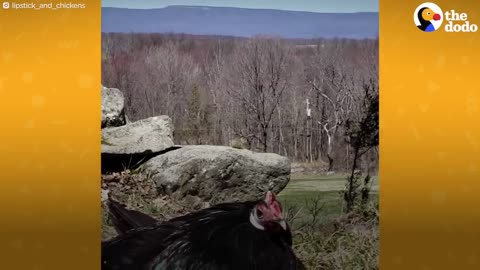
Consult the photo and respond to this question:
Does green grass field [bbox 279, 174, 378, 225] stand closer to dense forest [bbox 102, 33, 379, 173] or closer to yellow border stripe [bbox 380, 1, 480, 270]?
dense forest [bbox 102, 33, 379, 173]

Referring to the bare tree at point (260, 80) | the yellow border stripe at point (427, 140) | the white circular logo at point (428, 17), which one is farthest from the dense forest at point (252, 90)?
the white circular logo at point (428, 17)

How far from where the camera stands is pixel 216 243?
413cm

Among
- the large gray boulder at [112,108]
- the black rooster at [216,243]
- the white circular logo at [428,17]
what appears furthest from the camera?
the large gray boulder at [112,108]

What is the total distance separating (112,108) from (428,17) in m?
1.93

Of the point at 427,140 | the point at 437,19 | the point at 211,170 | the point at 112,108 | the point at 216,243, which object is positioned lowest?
the point at 216,243

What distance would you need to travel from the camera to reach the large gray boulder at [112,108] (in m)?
4.38

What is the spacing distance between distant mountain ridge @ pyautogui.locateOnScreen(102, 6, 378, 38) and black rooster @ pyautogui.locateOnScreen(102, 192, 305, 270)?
40.7 inches

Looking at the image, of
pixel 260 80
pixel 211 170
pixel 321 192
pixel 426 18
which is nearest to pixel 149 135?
pixel 211 170

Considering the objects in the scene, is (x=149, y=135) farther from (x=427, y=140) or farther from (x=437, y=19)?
(x=437, y=19)

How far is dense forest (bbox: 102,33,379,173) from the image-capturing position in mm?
4504

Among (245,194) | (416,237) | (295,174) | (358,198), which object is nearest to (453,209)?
(416,237)

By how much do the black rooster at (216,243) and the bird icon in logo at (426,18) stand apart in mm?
1313

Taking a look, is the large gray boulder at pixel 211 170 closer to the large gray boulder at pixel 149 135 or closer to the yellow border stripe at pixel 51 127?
the large gray boulder at pixel 149 135

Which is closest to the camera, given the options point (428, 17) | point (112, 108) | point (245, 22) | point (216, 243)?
point (216, 243)
